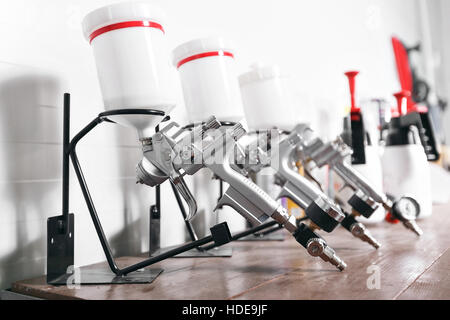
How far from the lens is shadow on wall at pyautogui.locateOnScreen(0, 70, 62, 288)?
2.03 feet

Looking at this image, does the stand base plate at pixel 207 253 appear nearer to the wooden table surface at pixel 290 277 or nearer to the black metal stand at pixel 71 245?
the wooden table surface at pixel 290 277

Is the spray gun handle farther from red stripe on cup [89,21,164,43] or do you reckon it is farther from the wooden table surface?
red stripe on cup [89,21,164,43]

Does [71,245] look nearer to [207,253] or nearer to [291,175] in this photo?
[207,253]

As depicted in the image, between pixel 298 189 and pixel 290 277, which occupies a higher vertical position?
Result: pixel 298 189

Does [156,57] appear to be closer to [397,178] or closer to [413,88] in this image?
A: [397,178]

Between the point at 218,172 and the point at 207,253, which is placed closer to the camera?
the point at 218,172

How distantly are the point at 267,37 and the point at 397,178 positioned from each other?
1.76ft

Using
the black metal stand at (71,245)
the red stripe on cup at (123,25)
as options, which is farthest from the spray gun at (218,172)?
the red stripe on cup at (123,25)

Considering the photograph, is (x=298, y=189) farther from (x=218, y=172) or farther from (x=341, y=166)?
(x=218, y=172)

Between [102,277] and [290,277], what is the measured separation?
0.83 ft

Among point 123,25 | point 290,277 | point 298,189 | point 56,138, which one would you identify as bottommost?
point 290,277

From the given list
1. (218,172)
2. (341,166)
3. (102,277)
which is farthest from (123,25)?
(341,166)

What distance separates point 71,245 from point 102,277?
0.24ft

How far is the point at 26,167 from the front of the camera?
0.65 m
